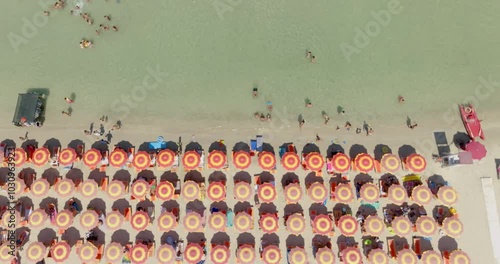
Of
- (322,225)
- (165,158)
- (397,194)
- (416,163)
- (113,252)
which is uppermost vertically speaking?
(165,158)

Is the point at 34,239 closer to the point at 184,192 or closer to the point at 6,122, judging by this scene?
the point at 6,122

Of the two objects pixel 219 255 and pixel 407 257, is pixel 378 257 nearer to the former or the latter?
pixel 407 257

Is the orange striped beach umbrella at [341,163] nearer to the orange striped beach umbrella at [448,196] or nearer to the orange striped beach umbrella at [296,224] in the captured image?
the orange striped beach umbrella at [296,224]

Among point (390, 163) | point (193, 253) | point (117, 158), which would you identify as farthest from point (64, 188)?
point (390, 163)

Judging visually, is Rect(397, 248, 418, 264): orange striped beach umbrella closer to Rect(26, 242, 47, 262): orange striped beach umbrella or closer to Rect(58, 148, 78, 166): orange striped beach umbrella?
Rect(58, 148, 78, 166): orange striped beach umbrella

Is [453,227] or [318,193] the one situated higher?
[318,193]

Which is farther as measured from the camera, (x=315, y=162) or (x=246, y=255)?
(x=315, y=162)

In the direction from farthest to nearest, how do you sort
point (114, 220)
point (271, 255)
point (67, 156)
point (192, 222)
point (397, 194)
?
point (67, 156)
point (397, 194)
point (192, 222)
point (114, 220)
point (271, 255)

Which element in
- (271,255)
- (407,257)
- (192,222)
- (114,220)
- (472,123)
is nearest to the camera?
(407,257)
